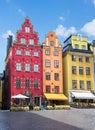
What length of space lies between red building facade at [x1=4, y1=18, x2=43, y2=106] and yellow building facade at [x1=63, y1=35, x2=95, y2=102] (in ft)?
20.1

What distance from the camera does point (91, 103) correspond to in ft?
173

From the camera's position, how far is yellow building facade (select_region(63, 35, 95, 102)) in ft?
177

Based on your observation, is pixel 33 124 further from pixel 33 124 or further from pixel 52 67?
pixel 52 67

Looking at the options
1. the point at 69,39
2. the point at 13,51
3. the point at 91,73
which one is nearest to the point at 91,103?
the point at 91,73

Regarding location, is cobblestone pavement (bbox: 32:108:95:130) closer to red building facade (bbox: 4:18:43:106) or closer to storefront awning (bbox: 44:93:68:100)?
storefront awning (bbox: 44:93:68:100)

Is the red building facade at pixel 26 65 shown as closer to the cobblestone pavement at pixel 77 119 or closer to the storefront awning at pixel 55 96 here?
the storefront awning at pixel 55 96

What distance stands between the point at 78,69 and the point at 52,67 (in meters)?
5.82

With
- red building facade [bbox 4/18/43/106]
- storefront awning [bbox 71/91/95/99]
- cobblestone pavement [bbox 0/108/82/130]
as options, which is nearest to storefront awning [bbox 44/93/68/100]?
red building facade [bbox 4/18/43/106]

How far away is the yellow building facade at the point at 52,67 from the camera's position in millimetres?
52562

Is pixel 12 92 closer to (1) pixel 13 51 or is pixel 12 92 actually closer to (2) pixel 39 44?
(1) pixel 13 51

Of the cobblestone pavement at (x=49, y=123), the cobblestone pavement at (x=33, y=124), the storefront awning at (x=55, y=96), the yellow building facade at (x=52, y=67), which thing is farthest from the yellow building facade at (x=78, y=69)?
the cobblestone pavement at (x=33, y=124)

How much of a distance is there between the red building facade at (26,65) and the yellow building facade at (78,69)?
6.13 meters

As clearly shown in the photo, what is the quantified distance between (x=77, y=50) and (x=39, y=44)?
8.81 meters

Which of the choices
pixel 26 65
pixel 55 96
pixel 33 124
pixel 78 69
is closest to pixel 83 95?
pixel 55 96
